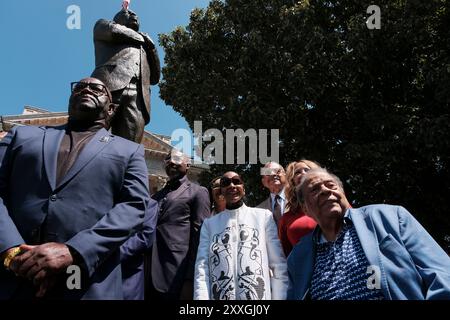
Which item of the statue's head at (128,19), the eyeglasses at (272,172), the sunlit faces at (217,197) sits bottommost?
the sunlit faces at (217,197)

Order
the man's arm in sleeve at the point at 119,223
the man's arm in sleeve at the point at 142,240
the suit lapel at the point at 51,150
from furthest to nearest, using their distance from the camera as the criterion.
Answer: the man's arm in sleeve at the point at 142,240, the suit lapel at the point at 51,150, the man's arm in sleeve at the point at 119,223

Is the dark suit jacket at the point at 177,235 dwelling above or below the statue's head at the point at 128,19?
below

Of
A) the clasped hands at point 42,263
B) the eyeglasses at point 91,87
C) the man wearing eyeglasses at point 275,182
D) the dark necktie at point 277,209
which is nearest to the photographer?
the clasped hands at point 42,263

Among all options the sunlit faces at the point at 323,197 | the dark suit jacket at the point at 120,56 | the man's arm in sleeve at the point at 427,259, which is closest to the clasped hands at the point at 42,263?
the sunlit faces at the point at 323,197

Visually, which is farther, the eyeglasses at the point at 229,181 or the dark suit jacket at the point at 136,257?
the eyeglasses at the point at 229,181

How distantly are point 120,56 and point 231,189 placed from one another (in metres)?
2.37

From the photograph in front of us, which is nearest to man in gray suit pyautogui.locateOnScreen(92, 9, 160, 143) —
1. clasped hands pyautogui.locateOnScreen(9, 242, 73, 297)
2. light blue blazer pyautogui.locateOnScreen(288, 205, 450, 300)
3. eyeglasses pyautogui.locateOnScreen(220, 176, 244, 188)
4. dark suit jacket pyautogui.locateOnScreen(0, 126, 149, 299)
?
eyeglasses pyautogui.locateOnScreen(220, 176, 244, 188)

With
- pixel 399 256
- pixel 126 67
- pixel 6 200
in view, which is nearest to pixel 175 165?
pixel 126 67

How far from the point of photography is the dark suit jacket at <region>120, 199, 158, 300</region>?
309 centimetres

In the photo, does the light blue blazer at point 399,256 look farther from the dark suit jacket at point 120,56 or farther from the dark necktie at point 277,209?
the dark suit jacket at point 120,56

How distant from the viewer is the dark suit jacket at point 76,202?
213cm

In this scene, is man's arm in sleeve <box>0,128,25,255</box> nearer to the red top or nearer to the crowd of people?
the crowd of people

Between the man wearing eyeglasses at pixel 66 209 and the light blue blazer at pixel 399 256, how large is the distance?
48.2 inches

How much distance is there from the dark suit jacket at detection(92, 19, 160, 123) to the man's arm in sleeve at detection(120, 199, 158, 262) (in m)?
1.92
